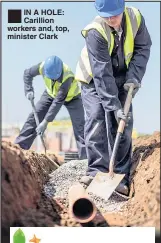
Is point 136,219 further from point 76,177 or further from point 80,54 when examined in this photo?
point 80,54

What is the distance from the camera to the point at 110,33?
5.45m

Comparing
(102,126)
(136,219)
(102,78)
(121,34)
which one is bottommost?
(136,219)

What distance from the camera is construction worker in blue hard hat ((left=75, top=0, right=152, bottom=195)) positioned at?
5453 mm

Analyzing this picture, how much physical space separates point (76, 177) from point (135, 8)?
1633mm

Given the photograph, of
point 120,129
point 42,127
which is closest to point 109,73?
point 120,129

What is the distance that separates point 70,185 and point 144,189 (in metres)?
0.68

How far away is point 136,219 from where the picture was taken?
533 centimetres

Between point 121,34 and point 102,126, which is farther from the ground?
point 121,34

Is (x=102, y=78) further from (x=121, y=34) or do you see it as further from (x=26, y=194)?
(x=26, y=194)

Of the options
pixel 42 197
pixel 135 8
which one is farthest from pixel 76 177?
pixel 135 8

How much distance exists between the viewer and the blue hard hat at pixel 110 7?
211 inches

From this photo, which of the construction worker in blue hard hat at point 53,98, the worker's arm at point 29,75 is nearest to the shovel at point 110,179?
the construction worker in blue hard hat at point 53,98

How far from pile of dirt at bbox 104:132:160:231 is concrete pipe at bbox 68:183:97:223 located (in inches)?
7.8

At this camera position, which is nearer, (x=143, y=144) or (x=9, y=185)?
(x=9, y=185)
